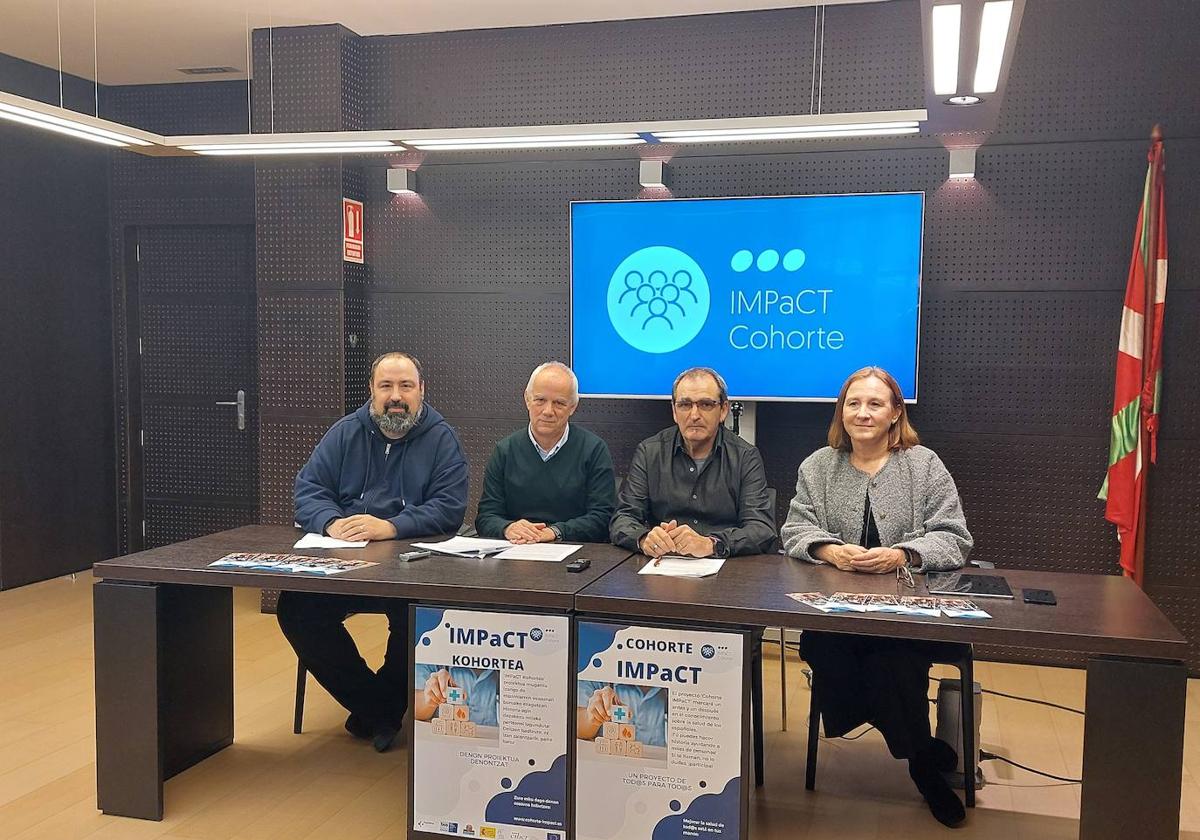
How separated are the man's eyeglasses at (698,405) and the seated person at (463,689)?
1.15 meters

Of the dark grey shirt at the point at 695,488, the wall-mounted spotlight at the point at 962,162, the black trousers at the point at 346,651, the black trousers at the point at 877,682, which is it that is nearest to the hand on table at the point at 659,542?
the dark grey shirt at the point at 695,488

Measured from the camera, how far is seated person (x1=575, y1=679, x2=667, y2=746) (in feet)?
8.75

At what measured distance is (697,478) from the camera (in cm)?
359

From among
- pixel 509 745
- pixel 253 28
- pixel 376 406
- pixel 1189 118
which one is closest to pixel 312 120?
pixel 253 28

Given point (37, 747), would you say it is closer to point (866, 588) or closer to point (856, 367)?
point (866, 588)

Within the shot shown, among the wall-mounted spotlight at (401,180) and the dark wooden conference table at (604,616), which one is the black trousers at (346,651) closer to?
the dark wooden conference table at (604,616)

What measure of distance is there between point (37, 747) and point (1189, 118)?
4.99 meters

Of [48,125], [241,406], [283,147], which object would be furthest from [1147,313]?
[241,406]

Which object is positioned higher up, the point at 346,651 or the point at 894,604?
the point at 894,604

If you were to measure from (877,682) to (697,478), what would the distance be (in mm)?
889

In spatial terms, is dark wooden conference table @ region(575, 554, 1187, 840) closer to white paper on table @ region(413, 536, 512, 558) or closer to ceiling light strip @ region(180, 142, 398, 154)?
white paper on table @ region(413, 536, 512, 558)

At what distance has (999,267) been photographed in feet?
15.1

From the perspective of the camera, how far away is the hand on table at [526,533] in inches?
138

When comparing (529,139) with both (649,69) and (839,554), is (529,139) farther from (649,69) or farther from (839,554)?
(839,554)
